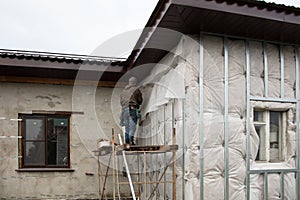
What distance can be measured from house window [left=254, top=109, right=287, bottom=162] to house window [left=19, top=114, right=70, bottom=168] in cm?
479

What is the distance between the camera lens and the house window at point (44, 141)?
7.00 metres

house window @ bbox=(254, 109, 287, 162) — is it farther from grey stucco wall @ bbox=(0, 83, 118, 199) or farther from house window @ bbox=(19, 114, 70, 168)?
house window @ bbox=(19, 114, 70, 168)

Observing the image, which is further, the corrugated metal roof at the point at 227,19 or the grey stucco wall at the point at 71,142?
the grey stucco wall at the point at 71,142

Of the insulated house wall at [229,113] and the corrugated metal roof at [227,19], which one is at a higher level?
the corrugated metal roof at [227,19]

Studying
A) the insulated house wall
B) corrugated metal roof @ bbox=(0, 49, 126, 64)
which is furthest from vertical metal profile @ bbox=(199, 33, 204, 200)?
corrugated metal roof @ bbox=(0, 49, 126, 64)

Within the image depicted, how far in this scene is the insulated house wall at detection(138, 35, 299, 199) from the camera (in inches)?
163

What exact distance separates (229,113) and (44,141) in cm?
493

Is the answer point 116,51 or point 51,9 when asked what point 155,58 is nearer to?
point 116,51

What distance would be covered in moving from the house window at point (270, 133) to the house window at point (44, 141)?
4786 mm

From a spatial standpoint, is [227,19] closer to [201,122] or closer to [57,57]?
[201,122]

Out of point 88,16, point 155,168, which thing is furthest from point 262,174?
point 88,16

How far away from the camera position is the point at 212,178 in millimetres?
4094

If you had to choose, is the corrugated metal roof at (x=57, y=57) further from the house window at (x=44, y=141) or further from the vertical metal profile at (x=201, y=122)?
the vertical metal profile at (x=201, y=122)

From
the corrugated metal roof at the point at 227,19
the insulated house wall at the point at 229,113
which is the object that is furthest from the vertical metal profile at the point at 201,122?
the corrugated metal roof at the point at 227,19
